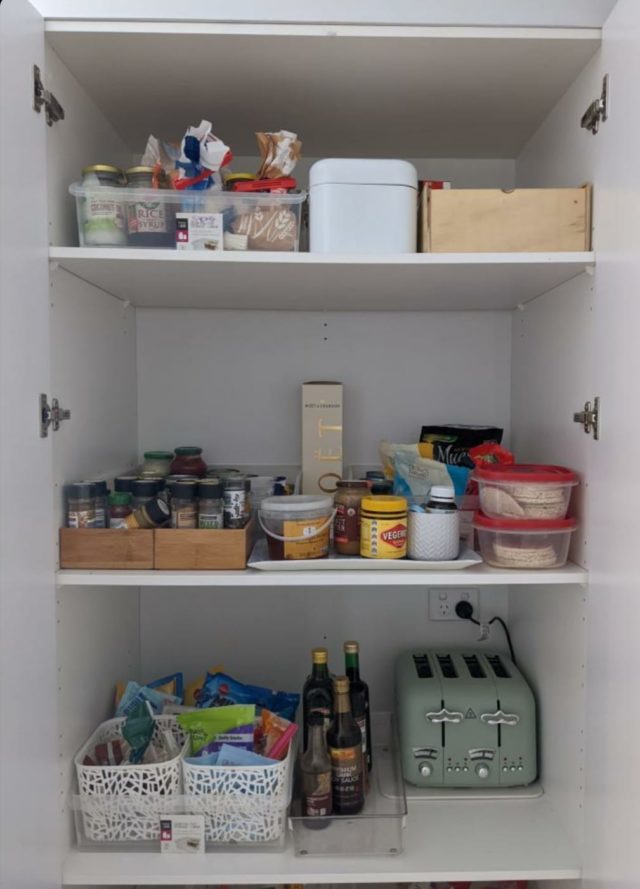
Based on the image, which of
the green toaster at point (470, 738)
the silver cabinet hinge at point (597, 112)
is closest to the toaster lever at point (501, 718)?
the green toaster at point (470, 738)

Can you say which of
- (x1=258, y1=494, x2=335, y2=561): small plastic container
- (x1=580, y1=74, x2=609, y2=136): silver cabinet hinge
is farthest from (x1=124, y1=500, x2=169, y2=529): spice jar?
(x1=580, y1=74, x2=609, y2=136): silver cabinet hinge

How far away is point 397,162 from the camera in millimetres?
1133

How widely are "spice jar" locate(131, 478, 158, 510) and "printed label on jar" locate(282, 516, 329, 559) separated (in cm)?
24

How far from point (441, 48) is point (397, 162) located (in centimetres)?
18

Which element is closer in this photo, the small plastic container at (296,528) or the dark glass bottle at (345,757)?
the small plastic container at (296,528)

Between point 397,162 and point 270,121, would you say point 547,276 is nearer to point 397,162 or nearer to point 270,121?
point 397,162

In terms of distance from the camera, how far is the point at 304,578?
3.70ft

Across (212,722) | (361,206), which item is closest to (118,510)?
(212,722)

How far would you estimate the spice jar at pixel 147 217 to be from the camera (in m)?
1.13

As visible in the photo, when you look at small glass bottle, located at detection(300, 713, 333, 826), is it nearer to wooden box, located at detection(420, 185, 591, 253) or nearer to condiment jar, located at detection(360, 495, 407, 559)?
condiment jar, located at detection(360, 495, 407, 559)

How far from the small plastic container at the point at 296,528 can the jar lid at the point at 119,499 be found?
23 centimetres

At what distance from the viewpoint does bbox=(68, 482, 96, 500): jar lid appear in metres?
1.16

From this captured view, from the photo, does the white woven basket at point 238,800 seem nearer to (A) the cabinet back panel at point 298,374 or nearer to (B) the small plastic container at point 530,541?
(B) the small plastic container at point 530,541

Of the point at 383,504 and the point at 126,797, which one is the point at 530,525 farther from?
the point at 126,797
